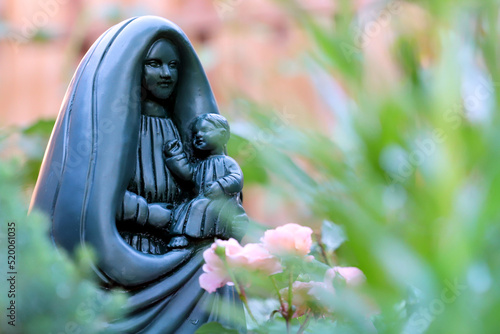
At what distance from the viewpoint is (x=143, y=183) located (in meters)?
1.16

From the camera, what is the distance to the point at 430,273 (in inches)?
20.2

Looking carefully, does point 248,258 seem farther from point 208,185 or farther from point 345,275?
point 208,185

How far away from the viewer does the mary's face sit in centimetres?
121

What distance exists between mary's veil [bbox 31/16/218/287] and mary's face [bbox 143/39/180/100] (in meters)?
0.02

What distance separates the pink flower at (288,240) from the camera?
2.84 ft

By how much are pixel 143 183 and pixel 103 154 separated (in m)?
0.10

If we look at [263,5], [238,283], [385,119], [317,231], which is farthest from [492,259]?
[263,5]

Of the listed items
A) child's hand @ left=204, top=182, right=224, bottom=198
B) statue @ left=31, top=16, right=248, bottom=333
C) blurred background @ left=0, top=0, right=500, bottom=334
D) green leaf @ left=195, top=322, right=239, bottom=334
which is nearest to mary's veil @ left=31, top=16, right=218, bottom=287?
statue @ left=31, top=16, right=248, bottom=333

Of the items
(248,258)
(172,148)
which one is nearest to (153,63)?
(172,148)

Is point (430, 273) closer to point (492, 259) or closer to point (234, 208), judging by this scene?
point (492, 259)

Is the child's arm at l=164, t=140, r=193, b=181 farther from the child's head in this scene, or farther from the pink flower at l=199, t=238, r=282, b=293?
the pink flower at l=199, t=238, r=282, b=293

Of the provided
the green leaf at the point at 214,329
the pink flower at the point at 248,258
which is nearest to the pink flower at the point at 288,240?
the pink flower at the point at 248,258

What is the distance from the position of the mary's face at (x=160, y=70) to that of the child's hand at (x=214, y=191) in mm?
219

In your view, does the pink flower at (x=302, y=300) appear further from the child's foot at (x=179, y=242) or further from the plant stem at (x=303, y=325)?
the child's foot at (x=179, y=242)
